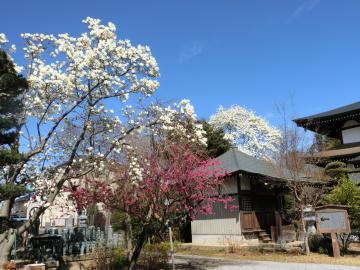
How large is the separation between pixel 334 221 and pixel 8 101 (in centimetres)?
1309

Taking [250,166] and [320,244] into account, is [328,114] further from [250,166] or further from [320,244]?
[320,244]

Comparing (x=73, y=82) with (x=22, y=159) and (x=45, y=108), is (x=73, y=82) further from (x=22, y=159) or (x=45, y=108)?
(x=22, y=159)

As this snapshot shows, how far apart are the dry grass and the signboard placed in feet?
3.52

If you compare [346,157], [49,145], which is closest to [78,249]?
[49,145]

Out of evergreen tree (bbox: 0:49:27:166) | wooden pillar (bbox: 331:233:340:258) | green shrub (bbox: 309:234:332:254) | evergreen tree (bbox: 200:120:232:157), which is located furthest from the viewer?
evergreen tree (bbox: 200:120:232:157)

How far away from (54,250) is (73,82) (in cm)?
536

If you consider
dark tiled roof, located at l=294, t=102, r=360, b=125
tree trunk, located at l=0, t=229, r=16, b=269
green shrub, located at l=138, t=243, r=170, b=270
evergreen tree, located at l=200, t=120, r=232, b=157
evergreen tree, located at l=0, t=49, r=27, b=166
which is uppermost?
evergreen tree, located at l=200, t=120, r=232, b=157

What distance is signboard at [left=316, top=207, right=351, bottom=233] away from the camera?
15.5 metres

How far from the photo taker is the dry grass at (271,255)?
1441cm

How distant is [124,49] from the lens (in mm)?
10352

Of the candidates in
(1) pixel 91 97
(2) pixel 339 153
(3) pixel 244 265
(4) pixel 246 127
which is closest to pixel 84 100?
(1) pixel 91 97

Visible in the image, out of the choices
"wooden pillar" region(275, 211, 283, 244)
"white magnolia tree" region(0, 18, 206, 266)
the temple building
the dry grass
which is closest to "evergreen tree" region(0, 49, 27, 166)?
"white magnolia tree" region(0, 18, 206, 266)

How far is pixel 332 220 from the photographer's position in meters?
15.8

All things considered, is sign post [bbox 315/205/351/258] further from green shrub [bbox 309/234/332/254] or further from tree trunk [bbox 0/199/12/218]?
tree trunk [bbox 0/199/12/218]
